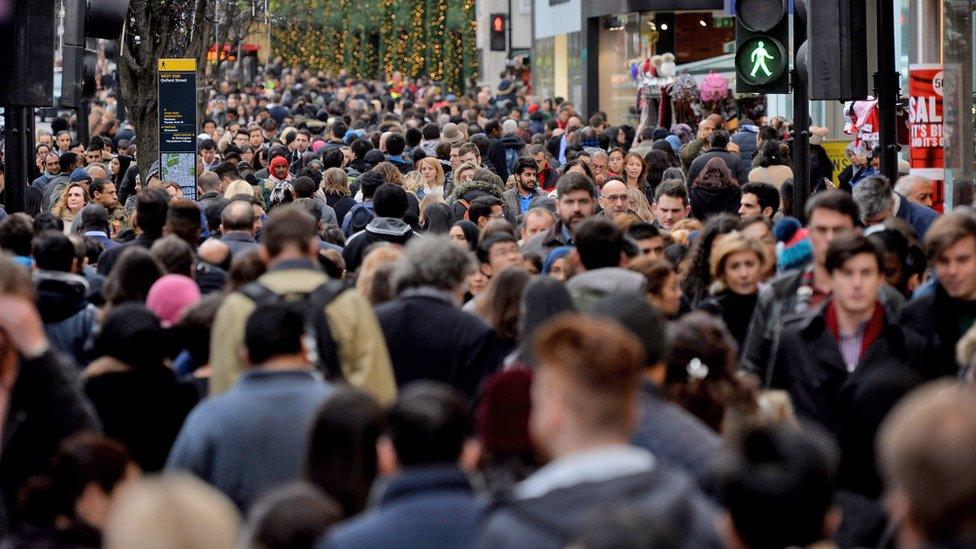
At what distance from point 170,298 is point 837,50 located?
5471 mm

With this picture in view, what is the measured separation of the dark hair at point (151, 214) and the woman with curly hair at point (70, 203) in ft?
13.9

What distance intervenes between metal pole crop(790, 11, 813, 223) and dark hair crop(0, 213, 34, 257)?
5326mm

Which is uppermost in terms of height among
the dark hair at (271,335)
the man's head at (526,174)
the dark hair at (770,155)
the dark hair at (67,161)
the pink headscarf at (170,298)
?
the dark hair at (67,161)

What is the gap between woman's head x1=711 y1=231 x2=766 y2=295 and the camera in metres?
8.76

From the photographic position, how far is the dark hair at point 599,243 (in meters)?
8.47

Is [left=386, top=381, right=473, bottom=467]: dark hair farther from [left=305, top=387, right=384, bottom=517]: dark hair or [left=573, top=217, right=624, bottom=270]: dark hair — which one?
[left=573, top=217, right=624, bottom=270]: dark hair

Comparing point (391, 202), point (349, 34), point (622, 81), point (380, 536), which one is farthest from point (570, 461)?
point (349, 34)

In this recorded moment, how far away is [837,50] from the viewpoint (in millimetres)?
12156

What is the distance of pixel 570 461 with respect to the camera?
429cm

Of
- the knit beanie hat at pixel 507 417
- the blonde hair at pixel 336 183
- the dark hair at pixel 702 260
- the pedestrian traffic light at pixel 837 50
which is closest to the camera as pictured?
the knit beanie hat at pixel 507 417

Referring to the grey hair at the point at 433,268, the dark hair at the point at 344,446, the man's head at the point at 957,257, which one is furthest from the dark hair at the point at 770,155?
the dark hair at the point at 344,446

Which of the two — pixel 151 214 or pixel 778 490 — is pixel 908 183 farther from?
pixel 778 490

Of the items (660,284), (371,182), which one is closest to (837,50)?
(371,182)

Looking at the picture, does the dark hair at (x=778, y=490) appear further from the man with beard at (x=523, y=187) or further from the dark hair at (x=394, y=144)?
the dark hair at (x=394, y=144)
